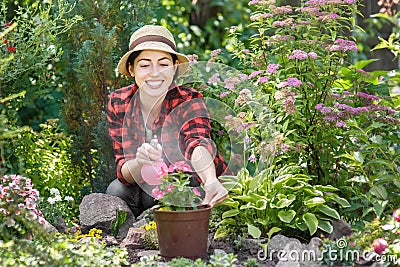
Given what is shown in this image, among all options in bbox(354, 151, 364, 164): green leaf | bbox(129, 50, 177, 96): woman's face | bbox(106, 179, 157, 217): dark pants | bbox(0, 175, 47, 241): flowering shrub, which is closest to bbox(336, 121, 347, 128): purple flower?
bbox(354, 151, 364, 164): green leaf

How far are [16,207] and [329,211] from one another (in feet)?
5.22

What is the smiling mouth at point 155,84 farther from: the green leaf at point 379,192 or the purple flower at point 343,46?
the green leaf at point 379,192

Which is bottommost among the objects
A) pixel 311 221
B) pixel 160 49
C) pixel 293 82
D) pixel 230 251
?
pixel 230 251

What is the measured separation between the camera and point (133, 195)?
13.7ft

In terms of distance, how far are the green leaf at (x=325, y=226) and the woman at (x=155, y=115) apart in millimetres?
681

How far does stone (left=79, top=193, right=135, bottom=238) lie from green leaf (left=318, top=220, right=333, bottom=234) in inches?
45.2

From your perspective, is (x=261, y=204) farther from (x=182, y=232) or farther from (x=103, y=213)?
(x=103, y=213)

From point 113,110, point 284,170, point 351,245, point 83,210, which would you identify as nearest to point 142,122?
point 113,110

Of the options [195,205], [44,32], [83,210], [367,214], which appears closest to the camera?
[195,205]

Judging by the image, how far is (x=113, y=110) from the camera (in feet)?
13.5

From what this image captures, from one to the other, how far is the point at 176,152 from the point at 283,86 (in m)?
0.71

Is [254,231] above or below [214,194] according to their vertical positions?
below

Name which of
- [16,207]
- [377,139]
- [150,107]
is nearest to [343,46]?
[377,139]

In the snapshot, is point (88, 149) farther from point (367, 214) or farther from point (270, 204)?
point (367, 214)
